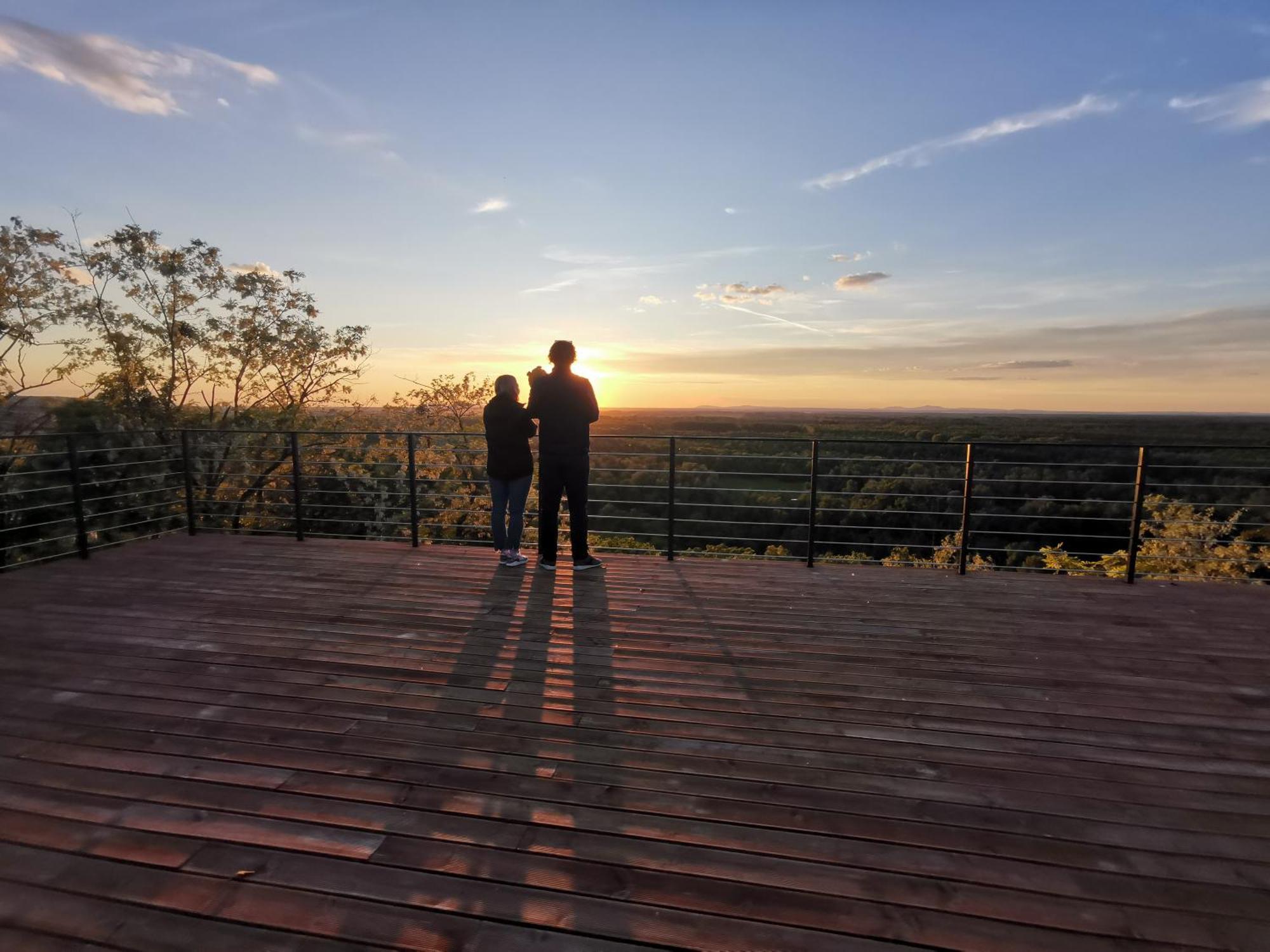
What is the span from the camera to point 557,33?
4.50 m

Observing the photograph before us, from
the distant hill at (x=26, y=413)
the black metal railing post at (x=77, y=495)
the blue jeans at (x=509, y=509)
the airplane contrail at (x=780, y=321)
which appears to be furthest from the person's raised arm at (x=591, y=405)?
the distant hill at (x=26, y=413)

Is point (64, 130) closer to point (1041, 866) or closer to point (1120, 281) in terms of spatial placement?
point (1041, 866)

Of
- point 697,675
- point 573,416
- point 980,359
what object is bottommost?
point 697,675

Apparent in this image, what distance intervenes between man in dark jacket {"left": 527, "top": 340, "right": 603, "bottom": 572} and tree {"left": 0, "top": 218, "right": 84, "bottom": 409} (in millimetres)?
9251

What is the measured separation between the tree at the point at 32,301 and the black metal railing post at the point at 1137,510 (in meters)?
13.1

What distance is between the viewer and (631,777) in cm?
177

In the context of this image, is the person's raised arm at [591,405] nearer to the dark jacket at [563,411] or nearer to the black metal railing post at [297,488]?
the dark jacket at [563,411]

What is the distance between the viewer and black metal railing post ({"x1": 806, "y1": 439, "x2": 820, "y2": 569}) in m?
4.15

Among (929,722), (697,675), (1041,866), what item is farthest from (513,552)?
(1041,866)

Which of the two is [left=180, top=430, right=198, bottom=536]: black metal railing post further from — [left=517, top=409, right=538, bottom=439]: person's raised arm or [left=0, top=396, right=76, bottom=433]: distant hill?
[left=0, top=396, right=76, bottom=433]: distant hill

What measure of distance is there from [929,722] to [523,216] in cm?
622

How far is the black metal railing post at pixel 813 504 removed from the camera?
415 centimetres

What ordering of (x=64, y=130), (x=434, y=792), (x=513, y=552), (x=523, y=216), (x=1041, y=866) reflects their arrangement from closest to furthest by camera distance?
(x=1041, y=866)
(x=434, y=792)
(x=513, y=552)
(x=64, y=130)
(x=523, y=216)

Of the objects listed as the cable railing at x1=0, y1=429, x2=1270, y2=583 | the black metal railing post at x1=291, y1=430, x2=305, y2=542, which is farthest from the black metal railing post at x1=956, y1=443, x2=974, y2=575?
the black metal railing post at x1=291, y1=430, x2=305, y2=542
